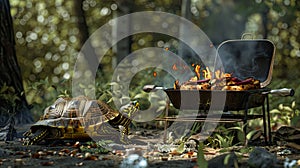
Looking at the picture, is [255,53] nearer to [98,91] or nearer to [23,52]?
[98,91]

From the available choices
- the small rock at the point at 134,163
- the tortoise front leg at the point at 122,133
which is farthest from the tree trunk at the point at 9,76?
the small rock at the point at 134,163

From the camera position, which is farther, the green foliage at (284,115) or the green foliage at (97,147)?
the green foliage at (284,115)

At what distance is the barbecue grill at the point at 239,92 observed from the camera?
5.43 metres

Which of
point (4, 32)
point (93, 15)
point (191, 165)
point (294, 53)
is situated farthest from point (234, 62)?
point (93, 15)

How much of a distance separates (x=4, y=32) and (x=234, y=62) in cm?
359

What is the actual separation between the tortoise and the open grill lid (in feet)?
5.37

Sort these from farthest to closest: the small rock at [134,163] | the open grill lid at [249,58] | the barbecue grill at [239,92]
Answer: the open grill lid at [249,58] < the barbecue grill at [239,92] < the small rock at [134,163]

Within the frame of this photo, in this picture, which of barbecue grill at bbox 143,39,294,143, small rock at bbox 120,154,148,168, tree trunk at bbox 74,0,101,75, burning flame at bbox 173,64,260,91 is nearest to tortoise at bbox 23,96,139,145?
barbecue grill at bbox 143,39,294,143

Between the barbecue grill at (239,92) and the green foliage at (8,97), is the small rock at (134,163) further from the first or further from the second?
the green foliage at (8,97)

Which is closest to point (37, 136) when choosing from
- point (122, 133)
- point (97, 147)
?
point (97, 147)

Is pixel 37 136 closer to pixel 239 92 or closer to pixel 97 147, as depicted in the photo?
pixel 97 147

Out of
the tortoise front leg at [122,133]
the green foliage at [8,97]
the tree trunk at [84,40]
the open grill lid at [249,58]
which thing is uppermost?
the tree trunk at [84,40]

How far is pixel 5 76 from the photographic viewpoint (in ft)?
24.3

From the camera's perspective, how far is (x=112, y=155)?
5008 millimetres
